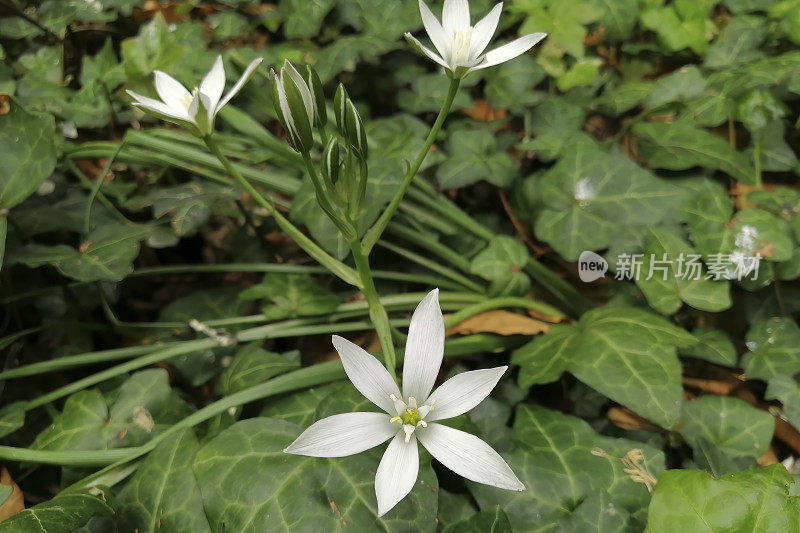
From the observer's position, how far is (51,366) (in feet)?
4.31

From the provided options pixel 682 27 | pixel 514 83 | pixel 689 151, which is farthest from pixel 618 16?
pixel 689 151

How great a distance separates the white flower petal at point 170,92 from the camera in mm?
1105

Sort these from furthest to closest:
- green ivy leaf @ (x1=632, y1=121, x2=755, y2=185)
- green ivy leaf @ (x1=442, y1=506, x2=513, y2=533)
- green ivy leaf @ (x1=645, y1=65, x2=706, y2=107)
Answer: green ivy leaf @ (x1=645, y1=65, x2=706, y2=107) < green ivy leaf @ (x1=632, y1=121, x2=755, y2=185) < green ivy leaf @ (x1=442, y1=506, x2=513, y2=533)

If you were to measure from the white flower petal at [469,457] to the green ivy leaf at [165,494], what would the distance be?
19.3 inches

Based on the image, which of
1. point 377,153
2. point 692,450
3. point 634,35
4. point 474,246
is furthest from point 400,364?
point 634,35

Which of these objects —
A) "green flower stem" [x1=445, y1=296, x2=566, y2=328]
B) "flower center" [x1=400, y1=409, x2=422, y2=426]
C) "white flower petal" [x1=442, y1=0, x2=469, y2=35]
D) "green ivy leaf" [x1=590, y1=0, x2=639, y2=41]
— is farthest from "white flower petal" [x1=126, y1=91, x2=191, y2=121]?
"green ivy leaf" [x1=590, y1=0, x2=639, y2=41]

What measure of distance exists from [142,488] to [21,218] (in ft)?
2.73

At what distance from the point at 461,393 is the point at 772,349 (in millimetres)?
943

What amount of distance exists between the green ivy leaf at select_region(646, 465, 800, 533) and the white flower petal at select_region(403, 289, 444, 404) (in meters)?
0.44

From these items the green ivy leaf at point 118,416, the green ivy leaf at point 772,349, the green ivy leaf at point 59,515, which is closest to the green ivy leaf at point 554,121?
the green ivy leaf at point 772,349

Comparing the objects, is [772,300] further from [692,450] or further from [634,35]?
[634,35]

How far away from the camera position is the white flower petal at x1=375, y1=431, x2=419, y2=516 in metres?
0.82

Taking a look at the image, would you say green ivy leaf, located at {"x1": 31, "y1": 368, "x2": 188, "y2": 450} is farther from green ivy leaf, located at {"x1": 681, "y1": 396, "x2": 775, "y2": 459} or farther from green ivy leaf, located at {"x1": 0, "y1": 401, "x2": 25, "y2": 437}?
green ivy leaf, located at {"x1": 681, "y1": 396, "x2": 775, "y2": 459}

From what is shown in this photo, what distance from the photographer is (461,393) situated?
903 mm
